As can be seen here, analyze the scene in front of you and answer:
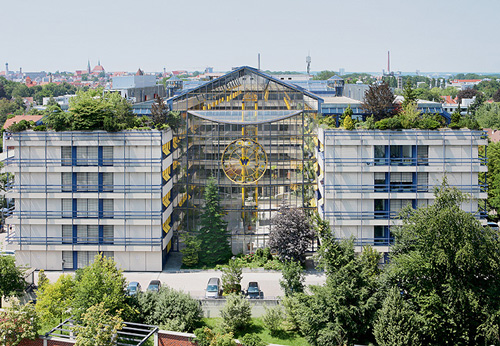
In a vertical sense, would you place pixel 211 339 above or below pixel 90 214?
below

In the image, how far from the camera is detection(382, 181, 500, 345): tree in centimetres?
3059

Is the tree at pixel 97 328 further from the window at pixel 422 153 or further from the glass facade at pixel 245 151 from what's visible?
the window at pixel 422 153

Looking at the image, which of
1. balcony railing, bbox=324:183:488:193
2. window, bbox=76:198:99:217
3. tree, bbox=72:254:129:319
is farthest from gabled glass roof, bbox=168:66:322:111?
tree, bbox=72:254:129:319

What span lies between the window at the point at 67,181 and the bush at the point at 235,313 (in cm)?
1617

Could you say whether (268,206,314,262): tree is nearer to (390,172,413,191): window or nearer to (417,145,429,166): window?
(390,172,413,191): window

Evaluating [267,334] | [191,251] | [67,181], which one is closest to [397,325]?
[267,334]

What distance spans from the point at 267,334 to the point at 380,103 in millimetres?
22360

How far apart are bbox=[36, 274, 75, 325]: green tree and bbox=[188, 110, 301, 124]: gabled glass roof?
18218 mm

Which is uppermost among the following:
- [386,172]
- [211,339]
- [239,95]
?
[239,95]

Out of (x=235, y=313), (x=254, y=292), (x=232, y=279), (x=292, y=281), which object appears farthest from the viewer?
(x=232, y=279)

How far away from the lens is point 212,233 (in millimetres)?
44500

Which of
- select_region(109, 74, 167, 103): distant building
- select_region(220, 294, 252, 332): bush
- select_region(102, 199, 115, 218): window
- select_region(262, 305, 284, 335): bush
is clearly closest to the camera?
select_region(220, 294, 252, 332): bush

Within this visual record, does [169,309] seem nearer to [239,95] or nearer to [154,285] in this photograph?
[154,285]

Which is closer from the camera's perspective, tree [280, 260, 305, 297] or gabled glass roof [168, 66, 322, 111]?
tree [280, 260, 305, 297]
